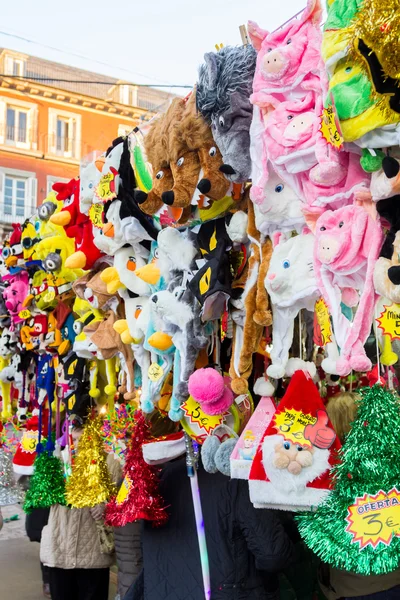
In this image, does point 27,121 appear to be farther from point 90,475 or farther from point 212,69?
point 212,69

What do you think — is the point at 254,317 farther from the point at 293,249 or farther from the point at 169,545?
the point at 169,545

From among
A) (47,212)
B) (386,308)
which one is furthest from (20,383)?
(386,308)

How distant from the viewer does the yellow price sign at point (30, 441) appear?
438 cm

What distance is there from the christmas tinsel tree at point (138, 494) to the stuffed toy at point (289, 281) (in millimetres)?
862

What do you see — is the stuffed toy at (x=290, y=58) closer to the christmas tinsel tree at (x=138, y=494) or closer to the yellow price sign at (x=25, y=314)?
the christmas tinsel tree at (x=138, y=494)

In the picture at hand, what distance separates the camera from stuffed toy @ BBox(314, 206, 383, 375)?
5.59 feet

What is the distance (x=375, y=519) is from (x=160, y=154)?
4.65ft

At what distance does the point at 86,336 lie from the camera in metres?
3.28

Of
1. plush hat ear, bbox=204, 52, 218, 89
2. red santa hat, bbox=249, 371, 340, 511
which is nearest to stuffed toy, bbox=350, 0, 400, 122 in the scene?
plush hat ear, bbox=204, 52, 218, 89

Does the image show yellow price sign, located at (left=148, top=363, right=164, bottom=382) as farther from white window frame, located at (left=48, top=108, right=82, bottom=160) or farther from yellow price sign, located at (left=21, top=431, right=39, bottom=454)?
white window frame, located at (left=48, top=108, right=82, bottom=160)

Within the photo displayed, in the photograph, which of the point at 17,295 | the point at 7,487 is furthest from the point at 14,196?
the point at 7,487

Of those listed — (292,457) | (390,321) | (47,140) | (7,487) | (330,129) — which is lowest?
(7,487)

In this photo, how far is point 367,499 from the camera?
1.73 metres

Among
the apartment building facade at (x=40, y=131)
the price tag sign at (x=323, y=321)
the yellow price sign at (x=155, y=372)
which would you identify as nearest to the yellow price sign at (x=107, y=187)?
the yellow price sign at (x=155, y=372)
